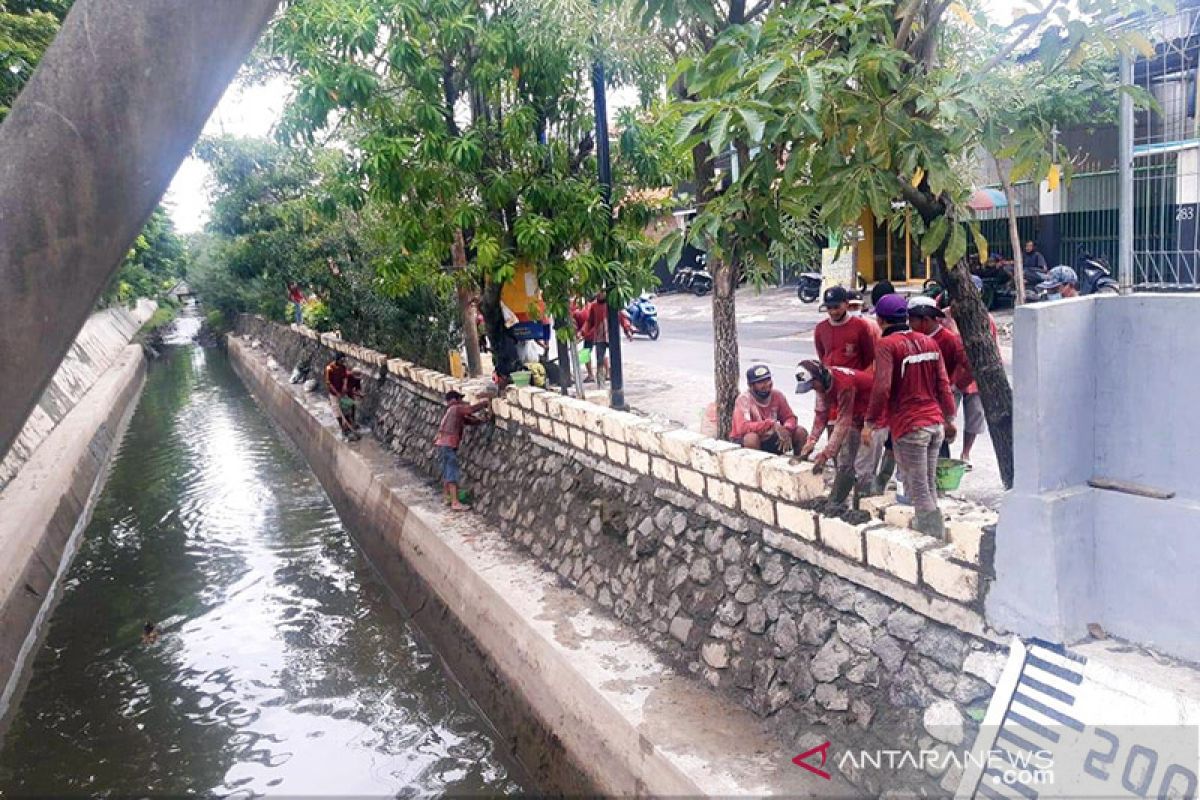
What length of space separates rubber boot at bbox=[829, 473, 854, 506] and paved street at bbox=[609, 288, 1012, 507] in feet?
6.90

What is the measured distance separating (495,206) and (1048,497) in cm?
620

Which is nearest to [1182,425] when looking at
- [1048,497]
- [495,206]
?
[1048,497]

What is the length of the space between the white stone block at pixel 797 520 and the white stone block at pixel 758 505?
6 centimetres

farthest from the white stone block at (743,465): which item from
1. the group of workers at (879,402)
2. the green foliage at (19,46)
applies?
the green foliage at (19,46)

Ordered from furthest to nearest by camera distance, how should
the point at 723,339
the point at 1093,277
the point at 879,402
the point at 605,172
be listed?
the point at 1093,277
the point at 605,172
the point at 723,339
the point at 879,402

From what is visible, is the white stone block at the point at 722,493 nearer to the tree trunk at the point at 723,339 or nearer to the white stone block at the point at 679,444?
the white stone block at the point at 679,444

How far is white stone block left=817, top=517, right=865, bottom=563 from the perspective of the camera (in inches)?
163

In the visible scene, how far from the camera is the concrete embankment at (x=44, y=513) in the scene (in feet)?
28.5

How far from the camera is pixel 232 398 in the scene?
84.8 ft

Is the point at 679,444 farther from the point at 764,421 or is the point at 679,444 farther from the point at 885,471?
the point at 885,471

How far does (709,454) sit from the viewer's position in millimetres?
5238

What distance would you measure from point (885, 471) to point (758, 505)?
1.21m

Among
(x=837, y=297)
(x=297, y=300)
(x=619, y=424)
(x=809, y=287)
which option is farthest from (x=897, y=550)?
(x=297, y=300)

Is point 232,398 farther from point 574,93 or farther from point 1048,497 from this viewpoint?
point 1048,497
